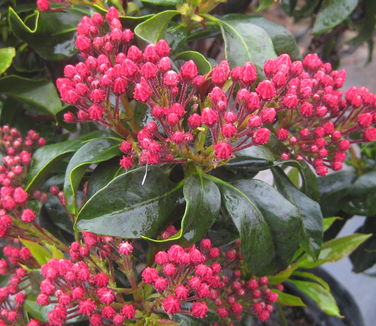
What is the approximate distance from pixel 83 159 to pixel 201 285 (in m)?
0.26

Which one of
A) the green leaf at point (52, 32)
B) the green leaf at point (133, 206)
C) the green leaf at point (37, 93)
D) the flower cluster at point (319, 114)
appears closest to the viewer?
the green leaf at point (133, 206)

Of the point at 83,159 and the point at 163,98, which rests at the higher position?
the point at 163,98

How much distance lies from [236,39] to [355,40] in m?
0.64

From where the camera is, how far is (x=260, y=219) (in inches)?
29.3

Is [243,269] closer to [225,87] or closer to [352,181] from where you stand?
[352,181]

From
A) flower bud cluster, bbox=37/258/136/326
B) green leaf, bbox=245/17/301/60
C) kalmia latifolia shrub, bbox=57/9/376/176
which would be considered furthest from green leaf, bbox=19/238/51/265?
green leaf, bbox=245/17/301/60

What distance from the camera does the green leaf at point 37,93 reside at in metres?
1.00

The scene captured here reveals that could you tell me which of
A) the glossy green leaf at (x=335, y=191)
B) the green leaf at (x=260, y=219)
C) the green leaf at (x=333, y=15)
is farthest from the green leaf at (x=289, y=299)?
the green leaf at (x=333, y=15)

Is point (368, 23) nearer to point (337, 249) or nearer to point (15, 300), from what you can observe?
point (337, 249)

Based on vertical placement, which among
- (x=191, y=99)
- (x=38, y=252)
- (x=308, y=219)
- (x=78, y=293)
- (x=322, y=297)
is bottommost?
(x=322, y=297)

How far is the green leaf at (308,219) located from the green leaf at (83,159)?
30 centimetres

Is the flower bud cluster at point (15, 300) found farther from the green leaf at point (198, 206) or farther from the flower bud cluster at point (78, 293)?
the green leaf at point (198, 206)

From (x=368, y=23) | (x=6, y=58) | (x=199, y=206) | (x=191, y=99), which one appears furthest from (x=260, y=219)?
(x=368, y=23)

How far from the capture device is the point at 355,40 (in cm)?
134
